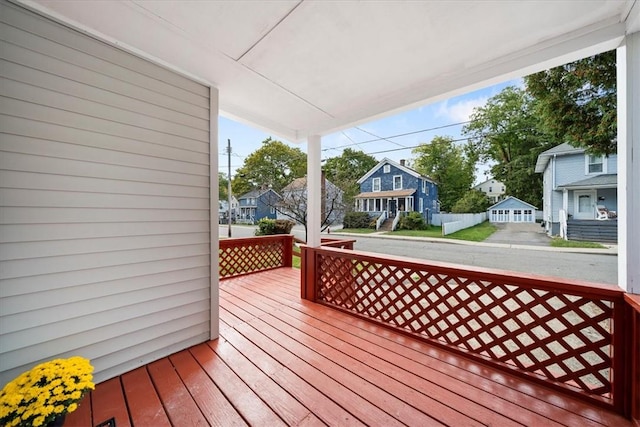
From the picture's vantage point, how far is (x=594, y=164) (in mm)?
2740

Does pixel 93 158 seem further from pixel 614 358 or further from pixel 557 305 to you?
pixel 557 305

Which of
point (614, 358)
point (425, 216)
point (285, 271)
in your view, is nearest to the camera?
point (614, 358)

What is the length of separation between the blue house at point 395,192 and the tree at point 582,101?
13.8 feet

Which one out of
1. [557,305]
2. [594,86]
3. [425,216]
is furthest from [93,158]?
[425,216]

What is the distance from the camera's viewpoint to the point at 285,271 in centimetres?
495

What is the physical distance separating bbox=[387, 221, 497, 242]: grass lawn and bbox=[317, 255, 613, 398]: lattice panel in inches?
63.2

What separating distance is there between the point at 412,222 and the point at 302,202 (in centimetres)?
389

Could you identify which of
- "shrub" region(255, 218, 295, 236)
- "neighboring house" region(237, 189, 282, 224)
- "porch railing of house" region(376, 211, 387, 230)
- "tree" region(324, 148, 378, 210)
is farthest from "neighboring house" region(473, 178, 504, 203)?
"neighboring house" region(237, 189, 282, 224)

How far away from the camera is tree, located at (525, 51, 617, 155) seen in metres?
2.27

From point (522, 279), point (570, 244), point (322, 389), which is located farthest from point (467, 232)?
point (322, 389)

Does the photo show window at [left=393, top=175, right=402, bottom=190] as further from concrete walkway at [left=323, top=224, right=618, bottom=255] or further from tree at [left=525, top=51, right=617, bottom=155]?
tree at [left=525, top=51, right=617, bottom=155]

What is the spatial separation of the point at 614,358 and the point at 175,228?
336 centimetres

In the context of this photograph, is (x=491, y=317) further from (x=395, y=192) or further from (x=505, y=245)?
(x=395, y=192)

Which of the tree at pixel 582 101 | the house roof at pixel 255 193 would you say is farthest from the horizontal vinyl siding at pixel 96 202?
the house roof at pixel 255 193
